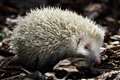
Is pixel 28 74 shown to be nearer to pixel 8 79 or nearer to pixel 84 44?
pixel 8 79

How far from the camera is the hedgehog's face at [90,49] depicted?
5.39 m

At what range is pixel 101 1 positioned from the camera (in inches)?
505

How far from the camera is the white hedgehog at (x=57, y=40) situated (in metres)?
5.40

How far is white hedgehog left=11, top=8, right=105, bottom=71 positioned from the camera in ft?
17.7

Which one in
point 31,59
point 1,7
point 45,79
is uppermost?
point 1,7

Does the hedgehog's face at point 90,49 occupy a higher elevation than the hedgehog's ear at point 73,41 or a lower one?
lower

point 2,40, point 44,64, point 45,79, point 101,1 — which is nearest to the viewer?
point 45,79

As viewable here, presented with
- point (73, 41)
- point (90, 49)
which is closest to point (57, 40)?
point (73, 41)

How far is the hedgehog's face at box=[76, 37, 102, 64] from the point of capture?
539cm

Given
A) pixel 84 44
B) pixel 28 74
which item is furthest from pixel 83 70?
pixel 28 74

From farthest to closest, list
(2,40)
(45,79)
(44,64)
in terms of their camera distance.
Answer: (2,40), (44,64), (45,79)

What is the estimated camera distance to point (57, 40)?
5402mm

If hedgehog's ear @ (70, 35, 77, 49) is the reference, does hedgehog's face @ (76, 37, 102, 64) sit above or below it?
below

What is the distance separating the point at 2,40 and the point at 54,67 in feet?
8.59
